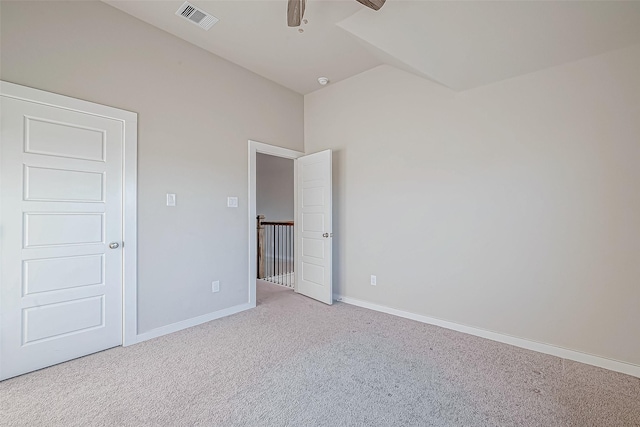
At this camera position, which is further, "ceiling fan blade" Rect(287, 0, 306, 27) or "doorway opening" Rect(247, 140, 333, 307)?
"doorway opening" Rect(247, 140, 333, 307)

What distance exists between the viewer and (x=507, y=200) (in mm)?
2654

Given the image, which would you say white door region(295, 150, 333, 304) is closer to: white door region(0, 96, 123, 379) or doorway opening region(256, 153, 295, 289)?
doorway opening region(256, 153, 295, 289)

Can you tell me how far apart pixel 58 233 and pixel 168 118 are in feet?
4.60

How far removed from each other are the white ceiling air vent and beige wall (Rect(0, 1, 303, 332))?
0.42 m

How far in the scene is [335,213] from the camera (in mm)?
3975

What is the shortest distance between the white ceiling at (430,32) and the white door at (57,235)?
1.27 m

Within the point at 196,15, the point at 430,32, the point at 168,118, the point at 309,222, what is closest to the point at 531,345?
the point at 309,222

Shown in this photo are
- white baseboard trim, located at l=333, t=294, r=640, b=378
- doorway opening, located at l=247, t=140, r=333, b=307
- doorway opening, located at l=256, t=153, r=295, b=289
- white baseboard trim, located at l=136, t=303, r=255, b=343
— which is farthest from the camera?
doorway opening, located at l=256, t=153, r=295, b=289

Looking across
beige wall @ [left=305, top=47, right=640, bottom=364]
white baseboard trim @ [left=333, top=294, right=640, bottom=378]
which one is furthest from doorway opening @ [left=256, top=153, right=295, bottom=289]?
white baseboard trim @ [left=333, top=294, right=640, bottom=378]

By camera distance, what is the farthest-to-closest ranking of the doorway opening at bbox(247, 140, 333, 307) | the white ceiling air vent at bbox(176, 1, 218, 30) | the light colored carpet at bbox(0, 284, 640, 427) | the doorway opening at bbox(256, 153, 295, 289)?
the doorway opening at bbox(256, 153, 295, 289), the doorway opening at bbox(247, 140, 333, 307), the white ceiling air vent at bbox(176, 1, 218, 30), the light colored carpet at bbox(0, 284, 640, 427)

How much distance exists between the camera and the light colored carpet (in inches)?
65.5

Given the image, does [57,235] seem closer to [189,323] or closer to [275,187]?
[189,323]

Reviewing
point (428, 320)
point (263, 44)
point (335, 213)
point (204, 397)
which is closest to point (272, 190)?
point (335, 213)

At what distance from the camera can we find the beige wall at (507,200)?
2209mm
